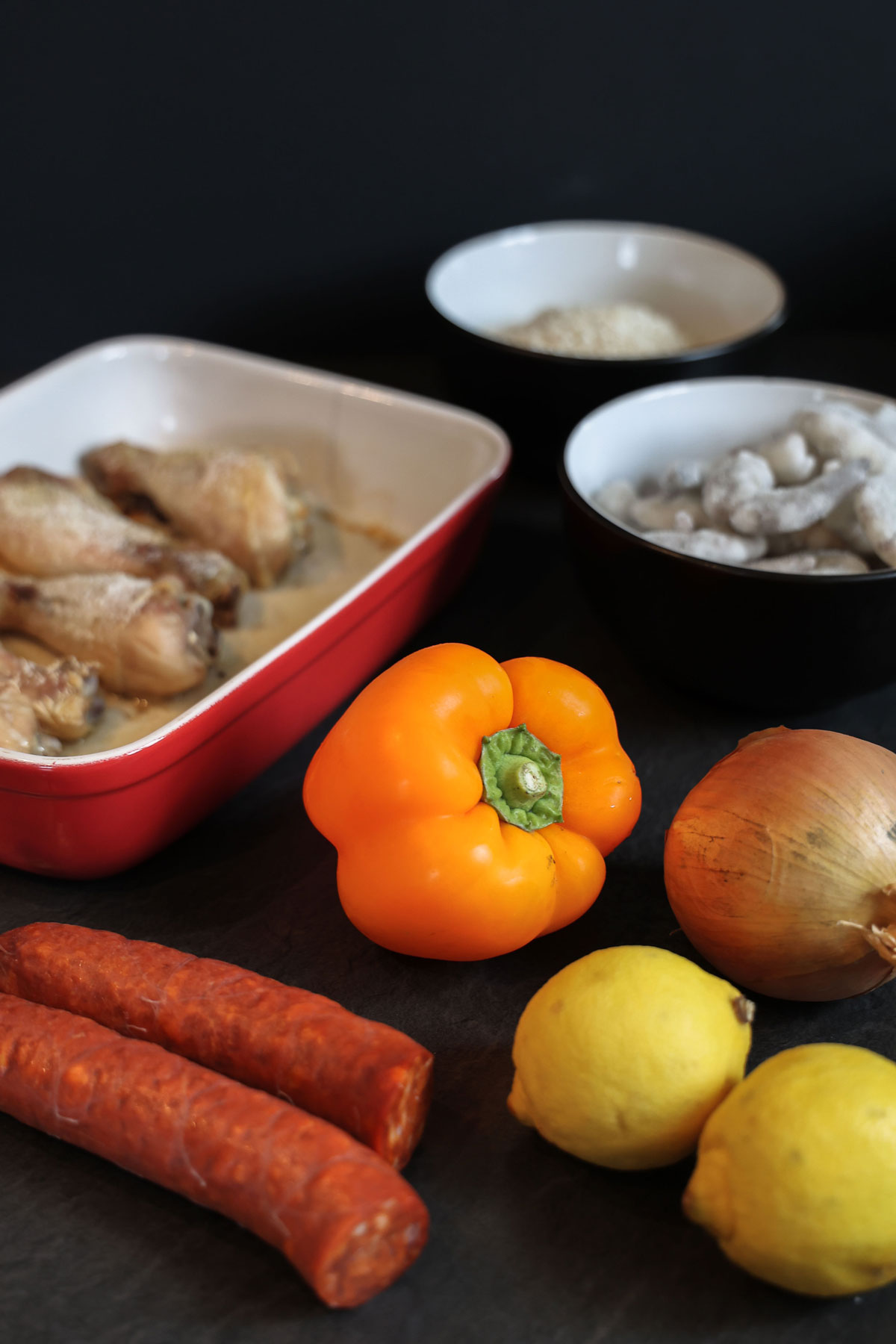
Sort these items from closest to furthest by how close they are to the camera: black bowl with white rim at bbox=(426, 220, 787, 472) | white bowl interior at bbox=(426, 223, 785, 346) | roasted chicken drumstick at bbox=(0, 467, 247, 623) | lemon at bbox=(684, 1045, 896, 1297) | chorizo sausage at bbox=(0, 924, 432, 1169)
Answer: lemon at bbox=(684, 1045, 896, 1297) < chorizo sausage at bbox=(0, 924, 432, 1169) < roasted chicken drumstick at bbox=(0, 467, 247, 623) < black bowl with white rim at bbox=(426, 220, 787, 472) < white bowl interior at bbox=(426, 223, 785, 346)

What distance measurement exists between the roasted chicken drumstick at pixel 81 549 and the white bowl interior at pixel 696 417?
0.45m

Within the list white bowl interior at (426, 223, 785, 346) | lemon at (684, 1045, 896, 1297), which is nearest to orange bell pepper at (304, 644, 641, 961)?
lemon at (684, 1045, 896, 1297)

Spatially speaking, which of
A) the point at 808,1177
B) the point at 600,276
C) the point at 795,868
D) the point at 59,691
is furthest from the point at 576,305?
the point at 808,1177

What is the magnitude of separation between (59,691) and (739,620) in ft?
2.11

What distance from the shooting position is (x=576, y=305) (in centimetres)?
175

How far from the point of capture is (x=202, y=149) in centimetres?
176

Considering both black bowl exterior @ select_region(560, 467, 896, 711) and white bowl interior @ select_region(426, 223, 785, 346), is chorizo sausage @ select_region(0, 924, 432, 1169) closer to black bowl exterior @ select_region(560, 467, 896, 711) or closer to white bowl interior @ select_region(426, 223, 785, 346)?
black bowl exterior @ select_region(560, 467, 896, 711)

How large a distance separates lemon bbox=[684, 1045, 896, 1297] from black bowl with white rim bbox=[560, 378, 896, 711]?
17.8 inches

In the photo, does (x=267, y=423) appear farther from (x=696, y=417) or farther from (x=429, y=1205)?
(x=429, y=1205)

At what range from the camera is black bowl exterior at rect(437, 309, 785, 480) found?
1.40m

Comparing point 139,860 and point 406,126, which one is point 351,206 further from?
point 139,860

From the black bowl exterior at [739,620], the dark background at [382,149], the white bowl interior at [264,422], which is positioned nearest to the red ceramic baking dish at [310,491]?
the white bowl interior at [264,422]

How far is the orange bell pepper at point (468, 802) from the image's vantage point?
857mm

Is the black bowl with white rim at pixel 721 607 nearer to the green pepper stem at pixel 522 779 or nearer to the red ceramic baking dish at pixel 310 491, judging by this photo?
the red ceramic baking dish at pixel 310 491
